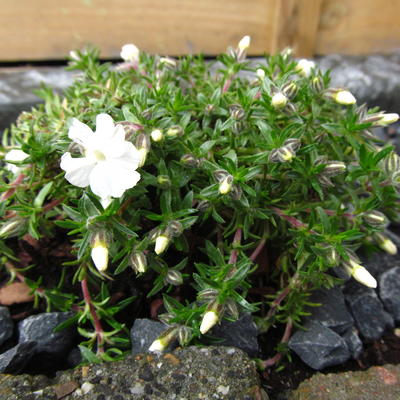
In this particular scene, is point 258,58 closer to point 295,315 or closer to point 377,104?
point 377,104

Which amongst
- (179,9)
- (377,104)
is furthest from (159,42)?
(377,104)

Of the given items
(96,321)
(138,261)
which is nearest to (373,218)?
(138,261)

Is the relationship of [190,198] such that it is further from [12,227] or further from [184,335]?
[12,227]

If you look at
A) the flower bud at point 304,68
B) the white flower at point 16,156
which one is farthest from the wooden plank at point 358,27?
the white flower at point 16,156

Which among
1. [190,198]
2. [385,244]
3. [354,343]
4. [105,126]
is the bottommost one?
[354,343]

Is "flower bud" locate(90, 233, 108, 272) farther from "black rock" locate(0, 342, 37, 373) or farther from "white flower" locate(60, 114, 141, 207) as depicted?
"black rock" locate(0, 342, 37, 373)

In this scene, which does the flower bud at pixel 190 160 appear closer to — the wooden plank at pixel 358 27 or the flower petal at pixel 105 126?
the flower petal at pixel 105 126
